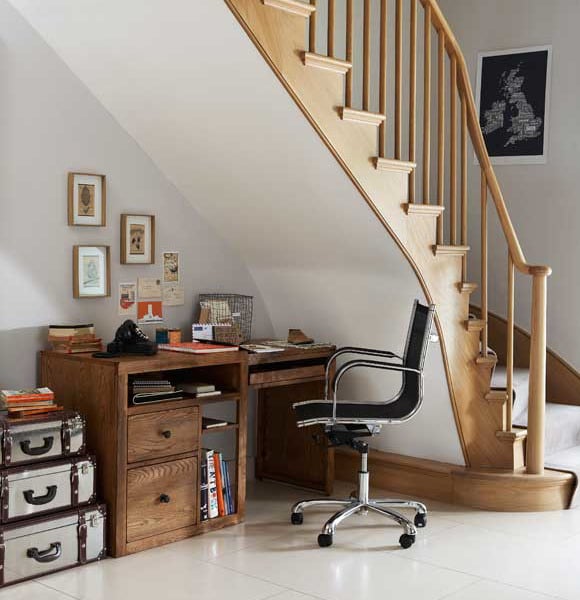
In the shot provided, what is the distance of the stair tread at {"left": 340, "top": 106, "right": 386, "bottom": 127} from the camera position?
3820mm

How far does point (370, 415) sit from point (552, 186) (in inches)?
90.1

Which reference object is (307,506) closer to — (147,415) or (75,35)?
(147,415)

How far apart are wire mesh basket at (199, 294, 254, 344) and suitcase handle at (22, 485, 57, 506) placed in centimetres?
121

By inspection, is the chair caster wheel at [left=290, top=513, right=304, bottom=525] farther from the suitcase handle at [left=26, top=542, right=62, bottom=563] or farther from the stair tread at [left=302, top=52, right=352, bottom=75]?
the stair tread at [left=302, top=52, right=352, bottom=75]

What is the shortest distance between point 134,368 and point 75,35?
4.48ft

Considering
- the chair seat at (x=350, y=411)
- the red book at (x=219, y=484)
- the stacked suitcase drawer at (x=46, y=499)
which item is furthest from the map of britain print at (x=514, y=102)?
the stacked suitcase drawer at (x=46, y=499)

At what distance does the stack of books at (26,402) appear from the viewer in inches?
139

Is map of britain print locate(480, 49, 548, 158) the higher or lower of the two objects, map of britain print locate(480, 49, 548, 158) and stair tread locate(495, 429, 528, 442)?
the higher

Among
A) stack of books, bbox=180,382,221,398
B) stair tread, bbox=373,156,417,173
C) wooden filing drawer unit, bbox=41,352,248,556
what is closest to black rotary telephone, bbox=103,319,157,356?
wooden filing drawer unit, bbox=41,352,248,556

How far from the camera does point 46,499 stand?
11.4 ft

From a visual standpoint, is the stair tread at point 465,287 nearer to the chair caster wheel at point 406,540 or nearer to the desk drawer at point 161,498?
the chair caster wheel at point 406,540

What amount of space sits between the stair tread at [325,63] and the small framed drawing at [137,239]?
118 cm

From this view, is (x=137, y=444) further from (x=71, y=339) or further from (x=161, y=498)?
(x=71, y=339)

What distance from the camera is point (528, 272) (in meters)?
4.39
